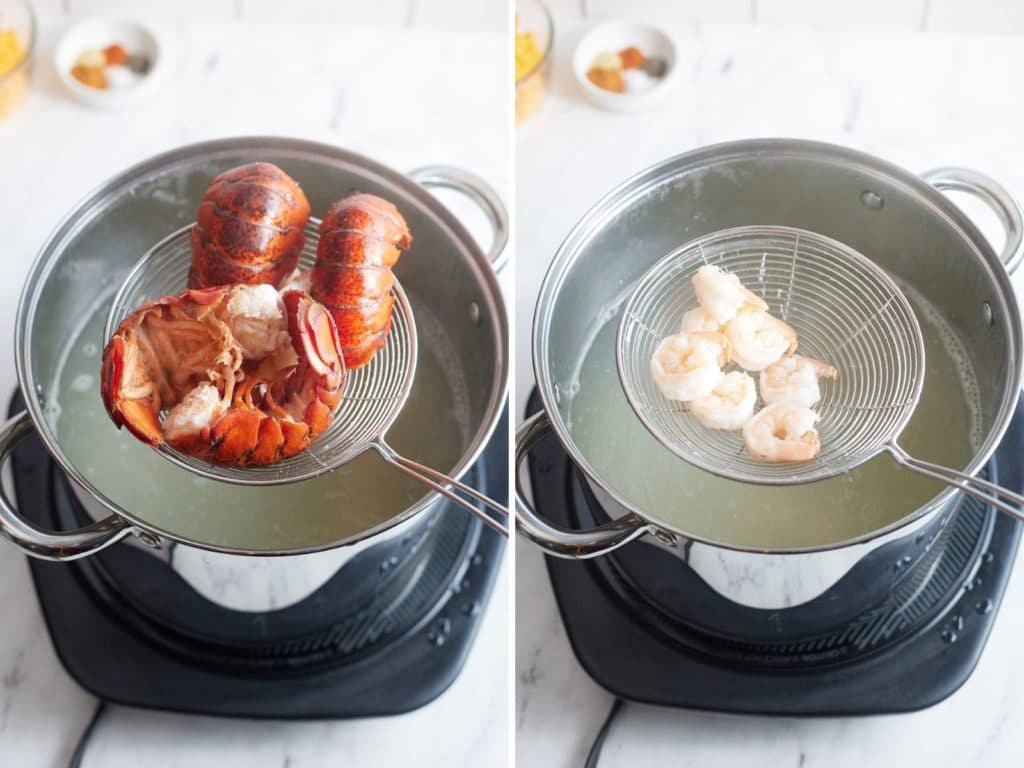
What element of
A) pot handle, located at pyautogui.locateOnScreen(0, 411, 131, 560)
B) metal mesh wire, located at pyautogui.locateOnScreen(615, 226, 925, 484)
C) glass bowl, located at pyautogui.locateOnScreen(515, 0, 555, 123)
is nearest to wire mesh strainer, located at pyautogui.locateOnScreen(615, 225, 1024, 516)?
metal mesh wire, located at pyautogui.locateOnScreen(615, 226, 925, 484)

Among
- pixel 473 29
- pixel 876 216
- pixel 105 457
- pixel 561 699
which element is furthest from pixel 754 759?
pixel 473 29

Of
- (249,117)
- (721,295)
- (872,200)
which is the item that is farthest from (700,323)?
(249,117)

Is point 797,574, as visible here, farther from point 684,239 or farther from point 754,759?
point 684,239

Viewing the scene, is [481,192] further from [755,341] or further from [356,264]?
[755,341]

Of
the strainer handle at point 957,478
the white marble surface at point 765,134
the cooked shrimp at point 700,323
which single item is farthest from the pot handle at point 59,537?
the strainer handle at point 957,478

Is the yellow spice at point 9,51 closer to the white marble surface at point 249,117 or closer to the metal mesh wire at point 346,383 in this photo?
the white marble surface at point 249,117
